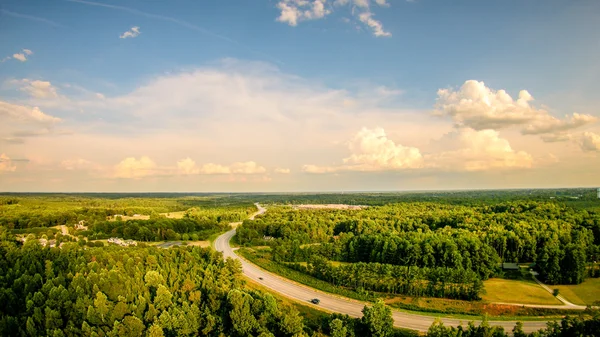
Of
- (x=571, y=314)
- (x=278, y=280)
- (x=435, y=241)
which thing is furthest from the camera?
(x=435, y=241)

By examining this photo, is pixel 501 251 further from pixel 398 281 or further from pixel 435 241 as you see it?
pixel 398 281

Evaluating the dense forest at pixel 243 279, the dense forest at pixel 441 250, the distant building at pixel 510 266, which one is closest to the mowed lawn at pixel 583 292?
the dense forest at pixel 441 250

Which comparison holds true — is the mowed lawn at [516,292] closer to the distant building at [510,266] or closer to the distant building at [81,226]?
the distant building at [510,266]

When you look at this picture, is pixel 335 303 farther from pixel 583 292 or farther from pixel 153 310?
pixel 583 292

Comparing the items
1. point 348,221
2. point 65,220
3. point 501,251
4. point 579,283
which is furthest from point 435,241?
point 65,220

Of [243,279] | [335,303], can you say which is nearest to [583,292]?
[335,303]

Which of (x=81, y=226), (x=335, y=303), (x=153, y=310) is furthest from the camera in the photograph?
(x=81, y=226)

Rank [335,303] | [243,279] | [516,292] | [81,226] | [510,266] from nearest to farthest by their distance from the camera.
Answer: [335,303] < [516,292] < [243,279] < [510,266] < [81,226]
